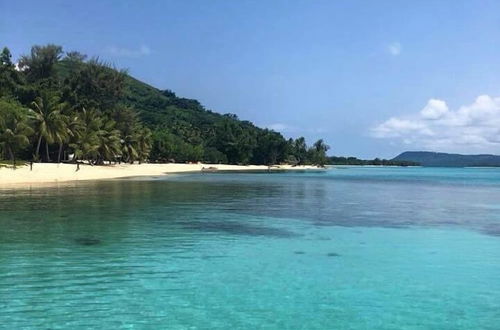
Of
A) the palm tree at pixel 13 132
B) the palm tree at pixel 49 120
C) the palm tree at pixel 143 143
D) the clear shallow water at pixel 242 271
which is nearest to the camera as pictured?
the clear shallow water at pixel 242 271

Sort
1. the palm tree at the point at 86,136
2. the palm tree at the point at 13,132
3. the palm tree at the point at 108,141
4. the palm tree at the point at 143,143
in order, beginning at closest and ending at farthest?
the palm tree at the point at 13,132
the palm tree at the point at 86,136
the palm tree at the point at 108,141
the palm tree at the point at 143,143

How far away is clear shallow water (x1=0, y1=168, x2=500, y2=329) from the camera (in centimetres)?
1013

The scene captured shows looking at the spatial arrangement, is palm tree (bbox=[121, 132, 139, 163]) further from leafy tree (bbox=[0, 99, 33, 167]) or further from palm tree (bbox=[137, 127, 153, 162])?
leafy tree (bbox=[0, 99, 33, 167])

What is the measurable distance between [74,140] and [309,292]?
70.0 metres

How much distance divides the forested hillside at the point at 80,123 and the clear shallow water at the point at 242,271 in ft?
137

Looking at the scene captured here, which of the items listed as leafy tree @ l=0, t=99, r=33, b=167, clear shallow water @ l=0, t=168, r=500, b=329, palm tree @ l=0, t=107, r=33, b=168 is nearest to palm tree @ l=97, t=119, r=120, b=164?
leafy tree @ l=0, t=99, r=33, b=167

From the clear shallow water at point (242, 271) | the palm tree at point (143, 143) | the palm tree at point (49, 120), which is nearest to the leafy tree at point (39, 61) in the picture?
the palm tree at point (143, 143)

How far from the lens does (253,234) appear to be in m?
21.4

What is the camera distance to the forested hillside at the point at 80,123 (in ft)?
219

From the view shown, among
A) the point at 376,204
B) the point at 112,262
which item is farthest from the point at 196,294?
the point at 376,204

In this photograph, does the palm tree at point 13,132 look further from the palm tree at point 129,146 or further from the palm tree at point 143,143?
the palm tree at point 143,143

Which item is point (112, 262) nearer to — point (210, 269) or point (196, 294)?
point (210, 269)

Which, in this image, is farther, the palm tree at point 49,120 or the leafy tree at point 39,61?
the leafy tree at point 39,61

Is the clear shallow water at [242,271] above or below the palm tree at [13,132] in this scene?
below
